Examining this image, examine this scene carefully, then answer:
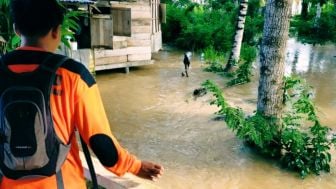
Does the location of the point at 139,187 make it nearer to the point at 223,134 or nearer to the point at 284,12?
the point at 284,12

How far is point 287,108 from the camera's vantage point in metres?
9.27

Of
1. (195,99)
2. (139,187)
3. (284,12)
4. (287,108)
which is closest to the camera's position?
(139,187)

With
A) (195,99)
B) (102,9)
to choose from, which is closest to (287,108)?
(195,99)

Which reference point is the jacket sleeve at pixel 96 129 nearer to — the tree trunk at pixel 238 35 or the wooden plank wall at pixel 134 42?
the wooden plank wall at pixel 134 42

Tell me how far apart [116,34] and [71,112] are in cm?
1075

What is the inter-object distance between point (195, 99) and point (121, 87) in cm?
239

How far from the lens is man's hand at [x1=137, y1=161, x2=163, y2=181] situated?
1.73 metres

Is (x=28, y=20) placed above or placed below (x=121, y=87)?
above

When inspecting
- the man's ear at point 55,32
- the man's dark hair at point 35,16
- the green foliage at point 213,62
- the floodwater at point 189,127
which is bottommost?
the floodwater at point 189,127

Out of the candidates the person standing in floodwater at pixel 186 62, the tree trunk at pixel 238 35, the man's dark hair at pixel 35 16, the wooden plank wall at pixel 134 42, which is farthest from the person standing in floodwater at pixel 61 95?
the tree trunk at pixel 238 35

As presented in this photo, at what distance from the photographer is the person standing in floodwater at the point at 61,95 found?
5.17 ft

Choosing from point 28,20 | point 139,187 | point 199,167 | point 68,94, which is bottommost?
point 199,167

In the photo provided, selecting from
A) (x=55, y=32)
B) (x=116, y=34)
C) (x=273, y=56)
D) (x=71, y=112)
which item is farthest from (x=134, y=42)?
(x=71, y=112)

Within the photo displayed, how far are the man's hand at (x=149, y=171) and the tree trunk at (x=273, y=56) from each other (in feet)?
16.5
